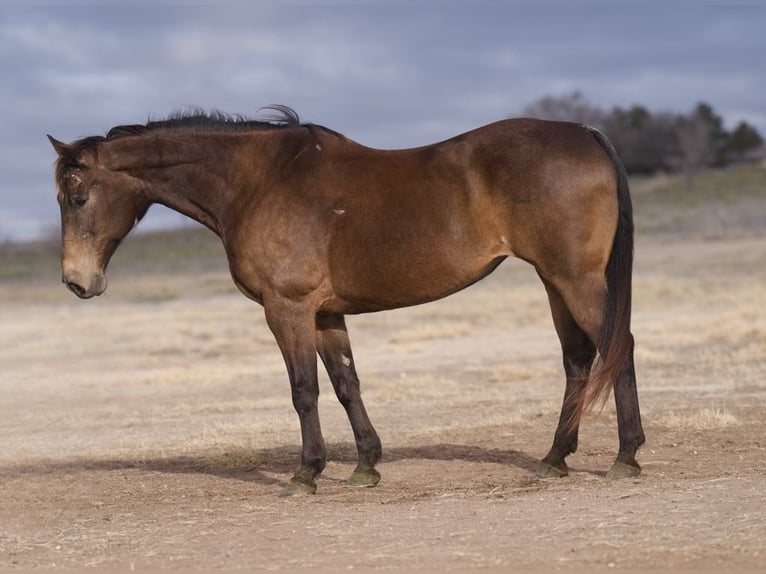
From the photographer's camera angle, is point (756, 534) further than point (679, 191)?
No

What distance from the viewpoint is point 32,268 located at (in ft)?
156

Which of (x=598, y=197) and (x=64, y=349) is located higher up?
(x=598, y=197)

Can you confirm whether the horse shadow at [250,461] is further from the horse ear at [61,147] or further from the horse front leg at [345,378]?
the horse ear at [61,147]

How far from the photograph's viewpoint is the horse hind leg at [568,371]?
27.4 feet

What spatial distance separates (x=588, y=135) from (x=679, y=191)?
53.5 meters

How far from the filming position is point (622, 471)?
8023mm

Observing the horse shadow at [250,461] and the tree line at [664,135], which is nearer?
the horse shadow at [250,461]

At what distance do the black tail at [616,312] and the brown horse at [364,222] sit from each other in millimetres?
10

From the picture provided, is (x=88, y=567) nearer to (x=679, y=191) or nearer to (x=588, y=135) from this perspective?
(x=588, y=135)

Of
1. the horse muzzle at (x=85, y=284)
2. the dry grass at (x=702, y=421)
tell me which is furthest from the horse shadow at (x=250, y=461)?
the horse muzzle at (x=85, y=284)

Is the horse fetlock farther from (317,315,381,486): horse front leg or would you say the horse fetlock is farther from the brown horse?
(317,315,381,486): horse front leg

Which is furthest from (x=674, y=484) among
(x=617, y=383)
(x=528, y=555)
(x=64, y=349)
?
(x=64, y=349)

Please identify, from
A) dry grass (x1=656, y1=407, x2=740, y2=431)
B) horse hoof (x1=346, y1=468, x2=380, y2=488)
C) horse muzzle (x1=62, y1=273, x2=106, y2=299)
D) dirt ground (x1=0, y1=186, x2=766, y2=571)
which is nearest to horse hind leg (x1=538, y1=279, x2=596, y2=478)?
dirt ground (x1=0, y1=186, x2=766, y2=571)

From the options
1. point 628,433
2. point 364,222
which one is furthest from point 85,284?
point 628,433
